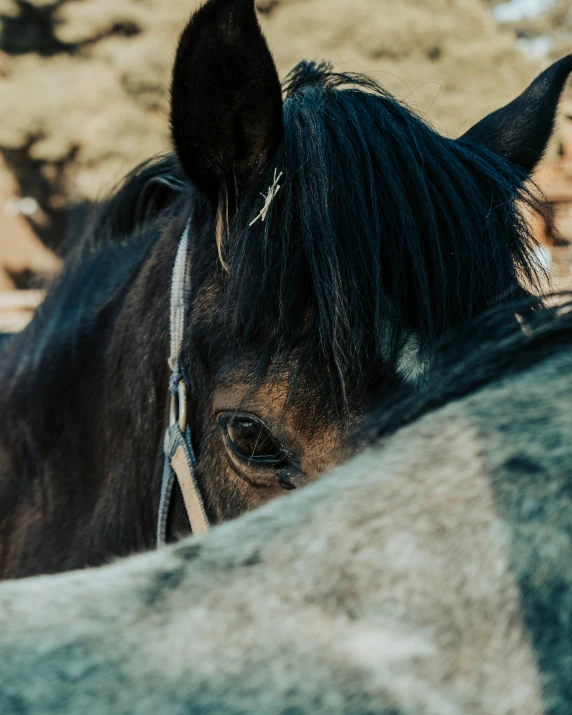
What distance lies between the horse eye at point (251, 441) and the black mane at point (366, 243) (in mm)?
112

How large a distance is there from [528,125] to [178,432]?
1083mm

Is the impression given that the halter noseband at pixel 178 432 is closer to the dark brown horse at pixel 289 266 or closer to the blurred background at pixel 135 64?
the dark brown horse at pixel 289 266

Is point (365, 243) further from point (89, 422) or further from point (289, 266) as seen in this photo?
point (89, 422)

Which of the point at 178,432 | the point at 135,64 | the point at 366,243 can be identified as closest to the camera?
the point at 366,243

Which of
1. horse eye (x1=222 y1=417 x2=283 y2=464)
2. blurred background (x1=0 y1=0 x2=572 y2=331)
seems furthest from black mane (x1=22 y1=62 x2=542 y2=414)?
blurred background (x1=0 y1=0 x2=572 y2=331)

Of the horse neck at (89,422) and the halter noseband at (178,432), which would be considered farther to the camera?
the horse neck at (89,422)

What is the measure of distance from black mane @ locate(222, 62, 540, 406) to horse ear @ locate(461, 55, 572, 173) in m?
0.33

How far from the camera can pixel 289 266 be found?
1.27 meters

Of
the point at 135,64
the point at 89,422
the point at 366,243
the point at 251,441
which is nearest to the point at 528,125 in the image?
the point at 366,243

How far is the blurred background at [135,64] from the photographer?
11.4 meters

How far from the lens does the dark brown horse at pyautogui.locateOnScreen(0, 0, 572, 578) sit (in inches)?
47.5

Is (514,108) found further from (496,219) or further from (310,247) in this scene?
(310,247)

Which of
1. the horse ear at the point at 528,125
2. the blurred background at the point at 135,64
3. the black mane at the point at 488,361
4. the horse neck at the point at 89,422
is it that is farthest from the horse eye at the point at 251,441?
the blurred background at the point at 135,64

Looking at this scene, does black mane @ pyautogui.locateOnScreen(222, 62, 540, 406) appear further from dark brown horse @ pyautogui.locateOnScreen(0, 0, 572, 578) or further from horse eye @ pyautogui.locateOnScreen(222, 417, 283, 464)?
horse eye @ pyautogui.locateOnScreen(222, 417, 283, 464)
